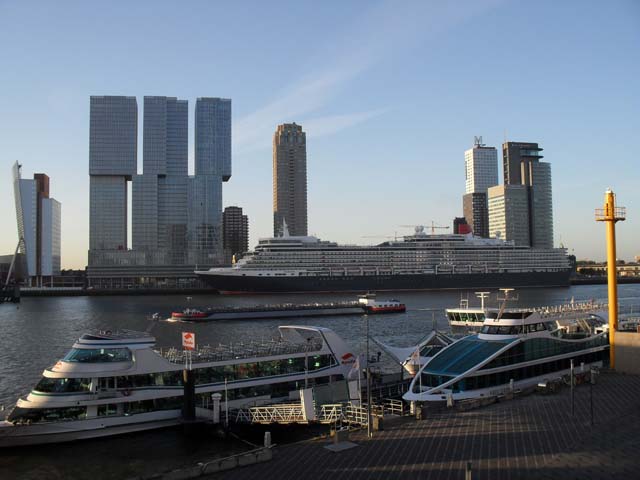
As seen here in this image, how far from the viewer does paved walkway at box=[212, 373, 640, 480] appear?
585 inches

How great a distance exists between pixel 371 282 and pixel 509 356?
371ft

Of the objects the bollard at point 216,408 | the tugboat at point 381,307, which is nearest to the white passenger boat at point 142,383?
the bollard at point 216,408

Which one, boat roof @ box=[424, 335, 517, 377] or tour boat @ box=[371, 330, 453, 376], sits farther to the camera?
tour boat @ box=[371, 330, 453, 376]

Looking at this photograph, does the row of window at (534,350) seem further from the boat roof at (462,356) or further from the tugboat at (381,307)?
the tugboat at (381,307)

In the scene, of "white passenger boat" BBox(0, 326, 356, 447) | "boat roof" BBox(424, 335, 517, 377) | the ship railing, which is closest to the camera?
"white passenger boat" BBox(0, 326, 356, 447)

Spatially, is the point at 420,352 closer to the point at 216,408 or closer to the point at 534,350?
the point at 534,350

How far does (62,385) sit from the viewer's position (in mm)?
25250

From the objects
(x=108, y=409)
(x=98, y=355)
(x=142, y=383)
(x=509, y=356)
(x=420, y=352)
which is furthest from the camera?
(x=420, y=352)

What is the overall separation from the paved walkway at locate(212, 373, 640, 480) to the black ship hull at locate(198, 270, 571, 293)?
115m

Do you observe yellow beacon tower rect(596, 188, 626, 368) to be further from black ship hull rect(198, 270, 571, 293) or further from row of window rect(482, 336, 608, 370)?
black ship hull rect(198, 270, 571, 293)

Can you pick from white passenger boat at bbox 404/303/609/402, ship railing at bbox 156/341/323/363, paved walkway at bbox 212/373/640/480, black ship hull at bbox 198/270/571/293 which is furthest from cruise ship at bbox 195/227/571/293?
paved walkway at bbox 212/373/640/480

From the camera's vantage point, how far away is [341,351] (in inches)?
1308

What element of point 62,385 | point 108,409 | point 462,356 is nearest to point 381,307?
point 462,356

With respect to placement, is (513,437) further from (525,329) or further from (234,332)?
(234,332)
